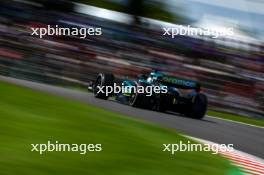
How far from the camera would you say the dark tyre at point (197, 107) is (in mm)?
11178

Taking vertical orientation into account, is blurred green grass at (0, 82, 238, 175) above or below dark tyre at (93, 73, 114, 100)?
below

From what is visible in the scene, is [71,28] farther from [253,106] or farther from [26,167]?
[26,167]

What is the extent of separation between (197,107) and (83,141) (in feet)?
20.1

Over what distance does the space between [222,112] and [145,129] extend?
7.73 meters

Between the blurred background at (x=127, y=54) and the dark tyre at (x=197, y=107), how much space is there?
6.65ft

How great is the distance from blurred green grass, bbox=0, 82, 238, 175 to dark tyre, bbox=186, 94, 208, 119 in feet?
12.3

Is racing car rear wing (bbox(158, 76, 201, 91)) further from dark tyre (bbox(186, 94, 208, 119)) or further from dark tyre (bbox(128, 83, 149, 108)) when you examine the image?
dark tyre (bbox(128, 83, 149, 108))

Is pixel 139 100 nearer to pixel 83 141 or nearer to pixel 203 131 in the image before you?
pixel 203 131

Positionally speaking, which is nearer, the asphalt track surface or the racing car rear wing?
the asphalt track surface

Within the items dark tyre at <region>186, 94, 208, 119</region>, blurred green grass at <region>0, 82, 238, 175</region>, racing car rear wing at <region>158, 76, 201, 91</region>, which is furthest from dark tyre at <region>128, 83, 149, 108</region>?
blurred green grass at <region>0, 82, 238, 175</region>

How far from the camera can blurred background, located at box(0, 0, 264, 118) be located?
517 inches

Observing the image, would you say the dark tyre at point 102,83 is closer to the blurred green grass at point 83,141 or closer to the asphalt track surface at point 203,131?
the asphalt track surface at point 203,131

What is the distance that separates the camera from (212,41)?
16234 millimetres

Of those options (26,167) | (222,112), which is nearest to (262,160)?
(26,167)
